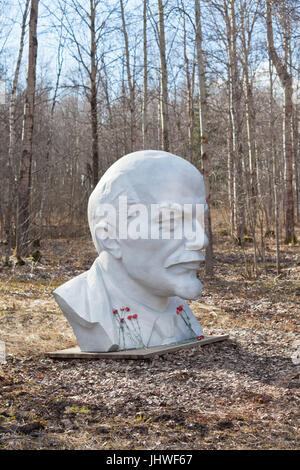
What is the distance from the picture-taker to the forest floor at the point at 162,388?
3176 millimetres

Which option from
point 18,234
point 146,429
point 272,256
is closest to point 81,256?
point 18,234

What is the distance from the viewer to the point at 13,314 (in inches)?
271

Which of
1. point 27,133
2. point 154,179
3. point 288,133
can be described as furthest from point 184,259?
point 288,133

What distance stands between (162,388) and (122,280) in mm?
1345

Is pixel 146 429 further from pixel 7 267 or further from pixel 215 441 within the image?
pixel 7 267

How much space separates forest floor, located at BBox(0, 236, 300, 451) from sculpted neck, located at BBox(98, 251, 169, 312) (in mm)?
640

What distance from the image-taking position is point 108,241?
5.18 meters

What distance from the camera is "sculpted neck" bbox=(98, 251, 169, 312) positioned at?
17.2ft

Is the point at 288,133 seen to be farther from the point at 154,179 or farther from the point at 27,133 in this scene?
the point at 154,179

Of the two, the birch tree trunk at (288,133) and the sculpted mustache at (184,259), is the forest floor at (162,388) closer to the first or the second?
the sculpted mustache at (184,259)

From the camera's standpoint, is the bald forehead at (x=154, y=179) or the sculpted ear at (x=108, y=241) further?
the sculpted ear at (x=108, y=241)

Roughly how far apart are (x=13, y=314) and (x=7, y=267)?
3.79 meters

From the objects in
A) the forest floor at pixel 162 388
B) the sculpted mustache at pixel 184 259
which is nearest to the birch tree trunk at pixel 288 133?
the forest floor at pixel 162 388

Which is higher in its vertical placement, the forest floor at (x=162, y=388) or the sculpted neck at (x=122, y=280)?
the sculpted neck at (x=122, y=280)
